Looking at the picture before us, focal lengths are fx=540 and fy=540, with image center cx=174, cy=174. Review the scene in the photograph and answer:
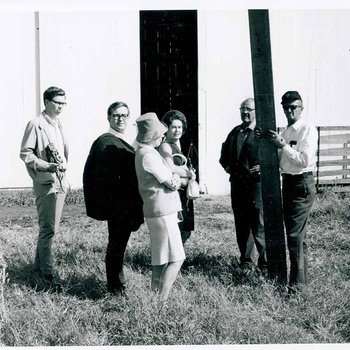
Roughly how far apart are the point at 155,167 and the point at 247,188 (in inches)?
57.0

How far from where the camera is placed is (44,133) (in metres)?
4.39

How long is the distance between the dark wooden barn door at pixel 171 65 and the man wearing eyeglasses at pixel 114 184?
2.52 m

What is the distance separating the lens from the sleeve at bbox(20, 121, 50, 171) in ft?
14.1

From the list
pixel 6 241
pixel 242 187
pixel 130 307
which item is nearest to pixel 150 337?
pixel 130 307

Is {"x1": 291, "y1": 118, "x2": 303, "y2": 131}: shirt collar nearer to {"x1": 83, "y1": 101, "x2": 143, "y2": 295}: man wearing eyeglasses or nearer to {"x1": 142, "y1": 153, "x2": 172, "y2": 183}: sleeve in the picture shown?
{"x1": 142, "y1": 153, "x2": 172, "y2": 183}: sleeve

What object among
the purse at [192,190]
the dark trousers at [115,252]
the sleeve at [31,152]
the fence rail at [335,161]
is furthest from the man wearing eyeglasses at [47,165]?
the fence rail at [335,161]

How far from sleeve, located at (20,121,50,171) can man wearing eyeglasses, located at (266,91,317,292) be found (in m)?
1.80

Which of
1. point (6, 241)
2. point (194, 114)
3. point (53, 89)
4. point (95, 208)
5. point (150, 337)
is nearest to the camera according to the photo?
point (150, 337)

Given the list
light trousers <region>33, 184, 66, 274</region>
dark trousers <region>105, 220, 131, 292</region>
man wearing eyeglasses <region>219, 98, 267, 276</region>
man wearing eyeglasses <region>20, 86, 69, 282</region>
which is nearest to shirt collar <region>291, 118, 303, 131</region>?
man wearing eyeglasses <region>219, 98, 267, 276</region>

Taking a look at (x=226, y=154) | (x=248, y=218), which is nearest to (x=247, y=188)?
(x=248, y=218)

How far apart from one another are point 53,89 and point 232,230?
2759mm

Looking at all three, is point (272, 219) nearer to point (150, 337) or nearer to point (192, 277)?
point (192, 277)

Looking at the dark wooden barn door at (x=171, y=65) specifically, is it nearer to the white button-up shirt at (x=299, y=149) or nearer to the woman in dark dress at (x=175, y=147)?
the woman in dark dress at (x=175, y=147)

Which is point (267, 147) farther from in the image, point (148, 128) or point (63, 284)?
point (63, 284)
